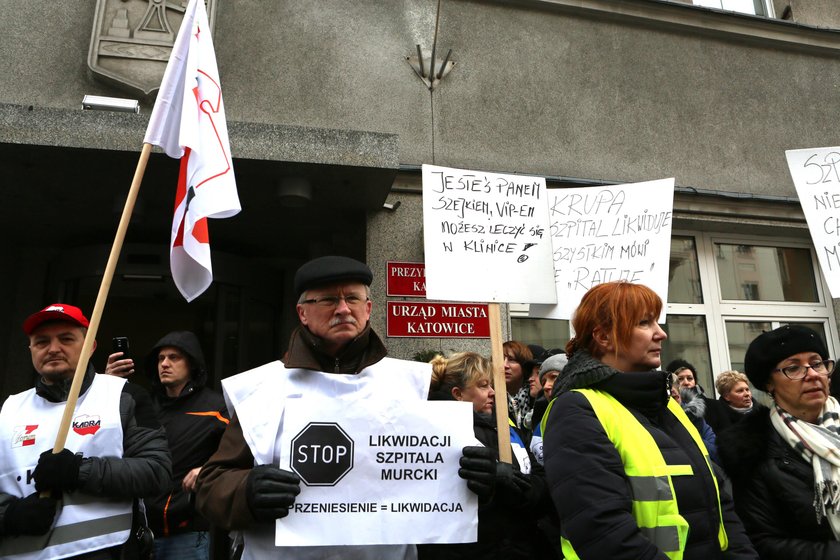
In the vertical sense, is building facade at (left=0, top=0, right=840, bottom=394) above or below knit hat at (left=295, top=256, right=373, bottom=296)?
above

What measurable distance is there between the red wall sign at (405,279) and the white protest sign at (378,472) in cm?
394

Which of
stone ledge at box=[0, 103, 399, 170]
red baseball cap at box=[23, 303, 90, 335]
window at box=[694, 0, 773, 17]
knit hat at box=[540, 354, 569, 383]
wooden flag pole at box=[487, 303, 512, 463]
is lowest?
wooden flag pole at box=[487, 303, 512, 463]

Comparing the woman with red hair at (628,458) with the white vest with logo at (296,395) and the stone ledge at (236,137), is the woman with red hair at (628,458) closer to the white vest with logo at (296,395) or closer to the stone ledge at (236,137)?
the white vest with logo at (296,395)

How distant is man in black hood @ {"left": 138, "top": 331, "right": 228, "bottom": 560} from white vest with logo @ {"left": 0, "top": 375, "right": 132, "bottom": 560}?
2.88 feet

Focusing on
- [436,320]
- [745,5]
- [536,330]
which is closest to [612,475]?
[436,320]

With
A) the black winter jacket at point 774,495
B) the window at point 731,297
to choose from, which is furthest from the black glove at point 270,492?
the window at point 731,297

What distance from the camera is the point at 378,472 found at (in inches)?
84.3

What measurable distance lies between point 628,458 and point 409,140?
5.12 metres

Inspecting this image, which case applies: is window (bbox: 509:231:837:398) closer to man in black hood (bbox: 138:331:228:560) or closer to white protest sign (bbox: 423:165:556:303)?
white protest sign (bbox: 423:165:556:303)

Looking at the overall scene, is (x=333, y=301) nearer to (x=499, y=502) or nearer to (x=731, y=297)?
(x=499, y=502)

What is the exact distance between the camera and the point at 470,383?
3.26 metres

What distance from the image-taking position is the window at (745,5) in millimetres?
8384

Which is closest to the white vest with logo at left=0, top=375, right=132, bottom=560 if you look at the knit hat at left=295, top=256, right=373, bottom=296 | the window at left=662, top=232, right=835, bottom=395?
the knit hat at left=295, top=256, right=373, bottom=296

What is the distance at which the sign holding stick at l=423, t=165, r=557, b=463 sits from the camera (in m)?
3.58
